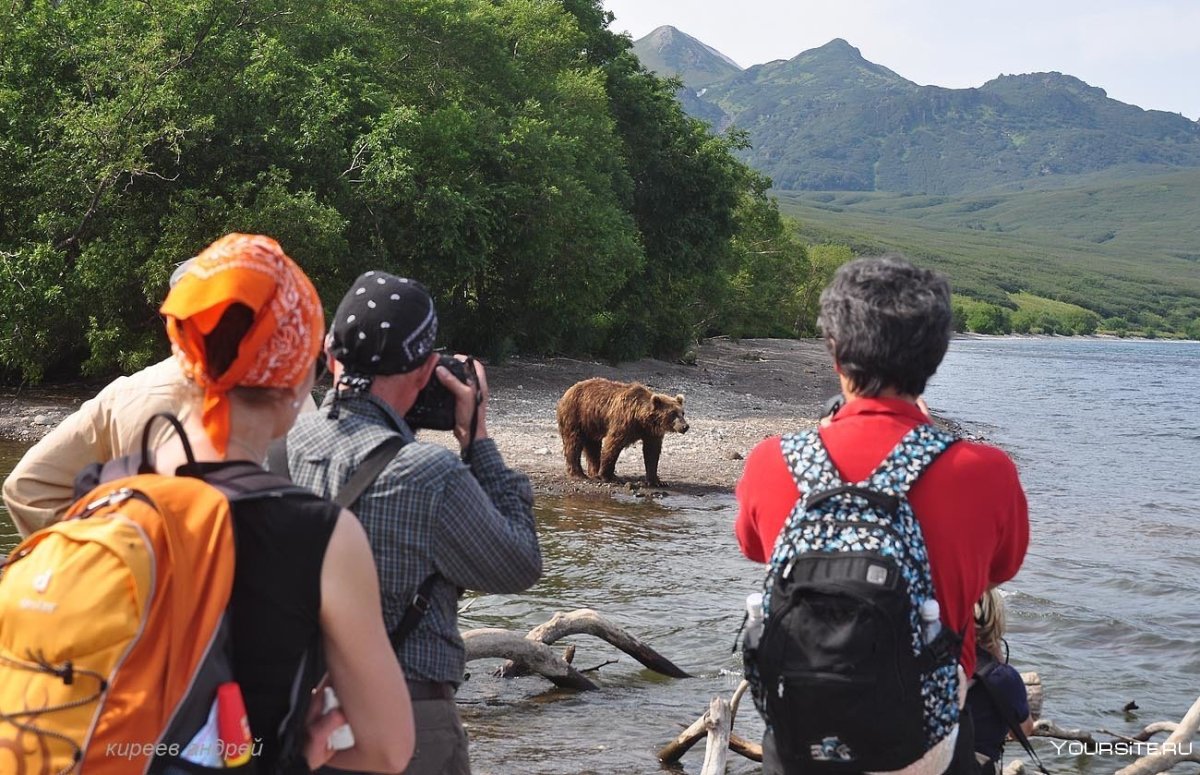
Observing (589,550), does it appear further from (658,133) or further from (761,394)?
(658,133)

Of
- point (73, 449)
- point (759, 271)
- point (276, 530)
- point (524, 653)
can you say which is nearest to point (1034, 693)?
point (524, 653)

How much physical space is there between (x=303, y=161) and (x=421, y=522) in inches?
838

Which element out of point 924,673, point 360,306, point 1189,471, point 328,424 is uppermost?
point 360,306

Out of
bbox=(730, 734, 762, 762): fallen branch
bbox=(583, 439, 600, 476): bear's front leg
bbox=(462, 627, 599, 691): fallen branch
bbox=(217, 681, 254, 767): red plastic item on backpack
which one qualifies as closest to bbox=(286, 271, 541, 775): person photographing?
bbox=(217, 681, 254, 767): red plastic item on backpack

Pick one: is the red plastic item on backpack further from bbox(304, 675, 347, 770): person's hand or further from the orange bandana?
the orange bandana

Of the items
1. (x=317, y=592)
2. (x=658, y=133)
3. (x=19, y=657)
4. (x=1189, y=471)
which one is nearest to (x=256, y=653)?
(x=317, y=592)

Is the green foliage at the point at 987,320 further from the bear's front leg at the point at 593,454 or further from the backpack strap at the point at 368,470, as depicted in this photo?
the backpack strap at the point at 368,470

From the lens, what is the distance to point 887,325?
2.93m

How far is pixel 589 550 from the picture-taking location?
1320 centimetres

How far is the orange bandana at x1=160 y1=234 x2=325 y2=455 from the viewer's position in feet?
7.45

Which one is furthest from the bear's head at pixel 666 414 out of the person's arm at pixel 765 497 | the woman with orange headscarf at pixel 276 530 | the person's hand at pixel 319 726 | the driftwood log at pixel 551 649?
the person's hand at pixel 319 726

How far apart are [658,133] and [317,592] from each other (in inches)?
1610

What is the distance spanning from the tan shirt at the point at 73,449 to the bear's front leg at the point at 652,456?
13.3 m

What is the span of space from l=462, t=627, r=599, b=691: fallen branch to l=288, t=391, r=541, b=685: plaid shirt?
4.15m
